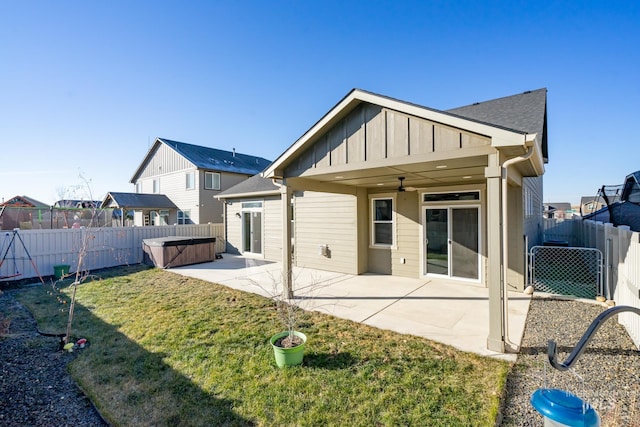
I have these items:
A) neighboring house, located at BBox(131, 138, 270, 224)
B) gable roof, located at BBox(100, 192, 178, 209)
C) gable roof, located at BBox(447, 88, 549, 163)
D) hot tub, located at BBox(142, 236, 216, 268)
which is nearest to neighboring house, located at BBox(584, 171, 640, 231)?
gable roof, located at BBox(447, 88, 549, 163)

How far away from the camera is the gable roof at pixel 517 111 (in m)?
6.29

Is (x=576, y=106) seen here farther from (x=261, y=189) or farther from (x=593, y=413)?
(x=593, y=413)

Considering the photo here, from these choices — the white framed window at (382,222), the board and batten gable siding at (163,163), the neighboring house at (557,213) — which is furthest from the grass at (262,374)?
the neighboring house at (557,213)

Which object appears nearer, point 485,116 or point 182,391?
point 182,391

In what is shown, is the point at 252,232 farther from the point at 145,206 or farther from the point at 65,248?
the point at 145,206

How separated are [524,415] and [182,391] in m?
3.43

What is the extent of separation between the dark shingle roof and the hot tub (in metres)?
7.73

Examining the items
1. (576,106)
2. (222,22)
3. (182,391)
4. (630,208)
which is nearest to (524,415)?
(182,391)

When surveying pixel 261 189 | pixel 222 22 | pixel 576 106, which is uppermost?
pixel 222 22

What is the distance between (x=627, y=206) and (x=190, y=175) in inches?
805

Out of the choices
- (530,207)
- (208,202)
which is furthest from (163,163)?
(530,207)

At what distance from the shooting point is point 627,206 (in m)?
9.93

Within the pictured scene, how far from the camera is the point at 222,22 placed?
27.0 ft

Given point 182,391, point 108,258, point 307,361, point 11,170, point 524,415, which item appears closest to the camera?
point 524,415
